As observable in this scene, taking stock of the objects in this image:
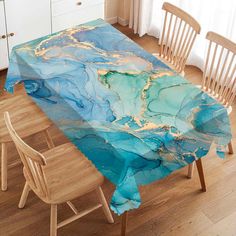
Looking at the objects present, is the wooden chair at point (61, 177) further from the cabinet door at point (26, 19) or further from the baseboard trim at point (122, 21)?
the baseboard trim at point (122, 21)

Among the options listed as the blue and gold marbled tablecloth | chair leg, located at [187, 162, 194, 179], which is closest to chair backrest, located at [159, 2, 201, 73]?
the blue and gold marbled tablecloth

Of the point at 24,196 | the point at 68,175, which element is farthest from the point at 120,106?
the point at 24,196

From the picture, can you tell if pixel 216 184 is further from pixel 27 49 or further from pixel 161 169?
pixel 27 49

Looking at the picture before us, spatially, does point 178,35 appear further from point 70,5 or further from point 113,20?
point 113,20

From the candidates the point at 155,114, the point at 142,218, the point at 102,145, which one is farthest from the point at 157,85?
the point at 142,218

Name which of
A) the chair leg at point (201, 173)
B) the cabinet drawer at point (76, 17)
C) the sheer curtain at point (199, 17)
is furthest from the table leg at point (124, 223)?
the cabinet drawer at point (76, 17)

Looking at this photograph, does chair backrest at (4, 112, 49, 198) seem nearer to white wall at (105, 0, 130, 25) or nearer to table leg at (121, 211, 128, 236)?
table leg at (121, 211, 128, 236)
